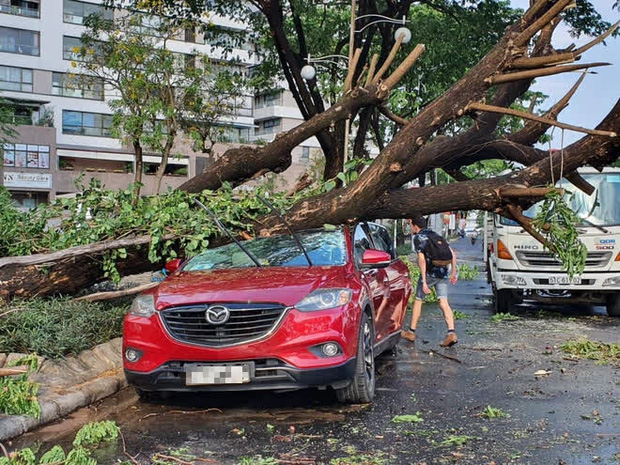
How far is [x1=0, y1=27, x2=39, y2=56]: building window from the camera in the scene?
5675cm

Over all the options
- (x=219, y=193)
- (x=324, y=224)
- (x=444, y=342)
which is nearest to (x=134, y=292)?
(x=219, y=193)

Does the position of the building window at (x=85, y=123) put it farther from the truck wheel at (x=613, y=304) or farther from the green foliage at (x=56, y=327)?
the green foliage at (x=56, y=327)

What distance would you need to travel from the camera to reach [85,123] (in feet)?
198

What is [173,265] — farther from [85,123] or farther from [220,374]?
[85,123]

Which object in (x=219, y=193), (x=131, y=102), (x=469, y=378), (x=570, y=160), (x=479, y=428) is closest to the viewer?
(x=479, y=428)

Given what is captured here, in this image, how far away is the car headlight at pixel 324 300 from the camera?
21.5 feet

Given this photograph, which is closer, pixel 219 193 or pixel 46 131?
pixel 219 193

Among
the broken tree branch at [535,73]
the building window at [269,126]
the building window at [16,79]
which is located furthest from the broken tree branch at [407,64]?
the building window at [269,126]

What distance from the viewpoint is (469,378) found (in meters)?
8.34

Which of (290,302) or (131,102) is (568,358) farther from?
(131,102)

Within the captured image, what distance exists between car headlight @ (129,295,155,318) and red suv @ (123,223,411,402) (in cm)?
1

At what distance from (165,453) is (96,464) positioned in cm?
62

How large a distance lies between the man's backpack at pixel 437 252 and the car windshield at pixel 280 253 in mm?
2936

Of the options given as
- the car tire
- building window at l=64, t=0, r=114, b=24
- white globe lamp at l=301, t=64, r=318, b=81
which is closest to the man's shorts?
the car tire
